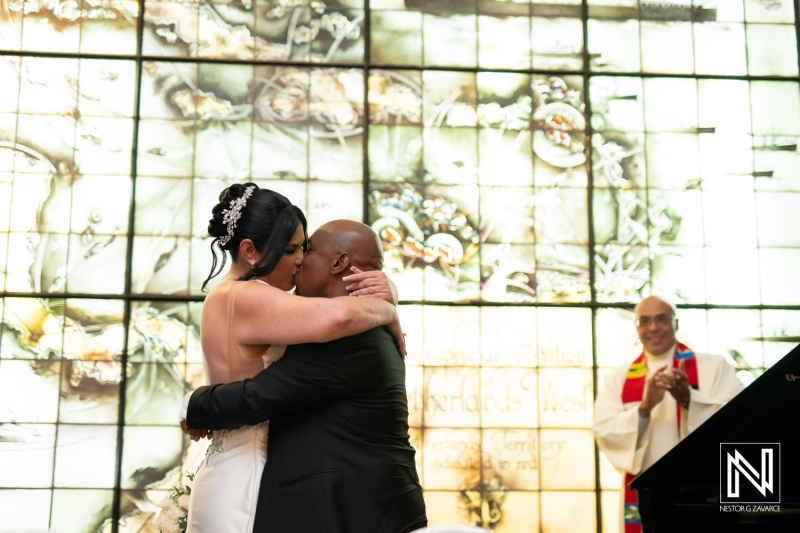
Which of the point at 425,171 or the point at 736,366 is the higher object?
the point at 425,171

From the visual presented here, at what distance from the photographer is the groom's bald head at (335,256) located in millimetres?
2986

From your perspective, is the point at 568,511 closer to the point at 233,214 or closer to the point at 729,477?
the point at 729,477

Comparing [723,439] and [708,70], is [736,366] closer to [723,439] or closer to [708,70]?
[708,70]

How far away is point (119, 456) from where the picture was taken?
5867 millimetres

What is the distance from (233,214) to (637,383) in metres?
3.35

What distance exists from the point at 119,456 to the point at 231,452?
3281 mm

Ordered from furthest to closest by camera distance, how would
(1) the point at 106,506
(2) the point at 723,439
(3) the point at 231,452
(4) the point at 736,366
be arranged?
(4) the point at 736,366 → (1) the point at 106,506 → (2) the point at 723,439 → (3) the point at 231,452

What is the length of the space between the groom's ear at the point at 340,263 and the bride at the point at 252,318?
5 cm

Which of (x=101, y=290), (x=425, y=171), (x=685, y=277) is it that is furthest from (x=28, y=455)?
(x=685, y=277)

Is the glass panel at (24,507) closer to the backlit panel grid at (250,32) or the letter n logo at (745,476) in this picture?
the backlit panel grid at (250,32)

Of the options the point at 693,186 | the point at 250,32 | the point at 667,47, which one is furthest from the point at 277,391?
the point at 667,47

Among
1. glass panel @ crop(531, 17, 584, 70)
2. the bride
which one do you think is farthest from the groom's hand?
glass panel @ crop(531, 17, 584, 70)

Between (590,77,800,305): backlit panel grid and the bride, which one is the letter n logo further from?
(590,77,800,305): backlit panel grid

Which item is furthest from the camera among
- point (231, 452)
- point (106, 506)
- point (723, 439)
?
point (106, 506)
